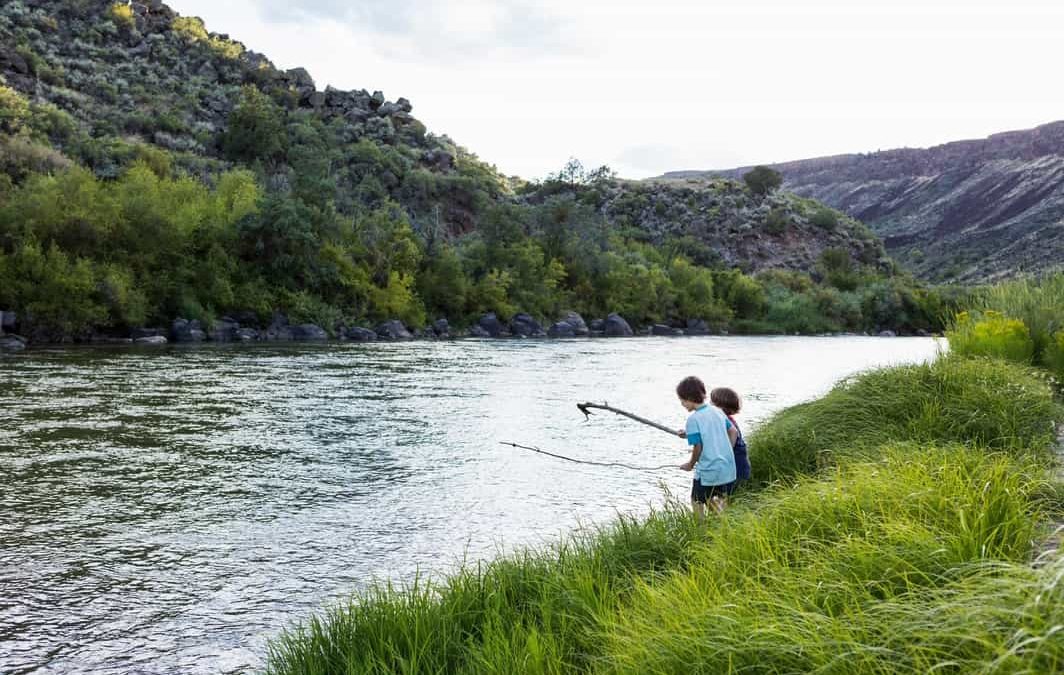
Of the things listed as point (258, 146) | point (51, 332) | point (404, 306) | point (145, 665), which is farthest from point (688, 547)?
point (258, 146)

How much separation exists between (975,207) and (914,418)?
155530mm

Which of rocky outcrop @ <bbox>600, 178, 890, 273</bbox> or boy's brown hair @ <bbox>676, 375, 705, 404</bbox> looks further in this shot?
rocky outcrop @ <bbox>600, 178, 890, 273</bbox>

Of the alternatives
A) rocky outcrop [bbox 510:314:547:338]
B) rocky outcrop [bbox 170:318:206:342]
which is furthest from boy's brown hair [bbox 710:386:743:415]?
rocky outcrop [bbox 510:314:547:338]

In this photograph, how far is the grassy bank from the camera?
9.41 feet

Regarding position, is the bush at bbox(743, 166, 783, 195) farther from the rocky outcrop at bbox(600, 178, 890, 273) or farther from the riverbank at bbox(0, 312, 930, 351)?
the riverbank at bbox(0, 312, 930, 351)

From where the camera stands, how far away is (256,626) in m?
6.36

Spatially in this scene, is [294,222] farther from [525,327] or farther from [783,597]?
[783,597]

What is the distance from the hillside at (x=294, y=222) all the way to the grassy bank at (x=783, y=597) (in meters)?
37.4

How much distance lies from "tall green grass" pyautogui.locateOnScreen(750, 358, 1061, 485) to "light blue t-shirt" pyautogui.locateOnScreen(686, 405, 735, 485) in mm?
1338

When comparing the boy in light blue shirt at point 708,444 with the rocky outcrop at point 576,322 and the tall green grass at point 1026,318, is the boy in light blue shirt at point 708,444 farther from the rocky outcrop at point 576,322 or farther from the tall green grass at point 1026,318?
the rocky outcrop at point 576,322

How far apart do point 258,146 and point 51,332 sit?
4481cm

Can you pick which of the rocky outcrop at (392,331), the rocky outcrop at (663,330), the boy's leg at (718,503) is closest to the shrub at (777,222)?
the rocky outcrop at (663,330)

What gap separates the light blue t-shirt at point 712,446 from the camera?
24.4ft

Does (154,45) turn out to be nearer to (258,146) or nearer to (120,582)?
(258,146)
